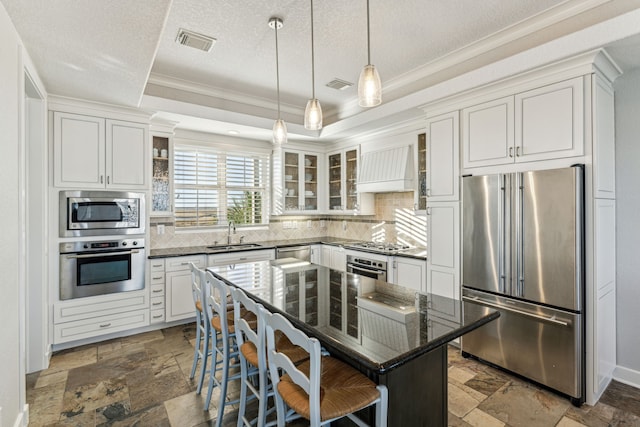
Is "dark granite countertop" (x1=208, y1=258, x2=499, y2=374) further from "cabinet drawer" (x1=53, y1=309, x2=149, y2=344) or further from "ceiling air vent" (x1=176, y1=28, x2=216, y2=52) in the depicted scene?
"ceiling air vent" (x1=176, y1=28, x2=216, y2=52)

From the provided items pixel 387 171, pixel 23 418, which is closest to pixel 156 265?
pixel 23 418

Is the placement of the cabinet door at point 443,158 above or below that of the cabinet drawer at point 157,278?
above

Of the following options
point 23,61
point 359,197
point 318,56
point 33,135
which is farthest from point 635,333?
point 33,135

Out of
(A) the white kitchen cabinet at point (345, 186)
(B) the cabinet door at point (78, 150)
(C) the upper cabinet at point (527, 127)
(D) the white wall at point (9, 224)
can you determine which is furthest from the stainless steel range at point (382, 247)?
(D) the white wall at point (9, 224)

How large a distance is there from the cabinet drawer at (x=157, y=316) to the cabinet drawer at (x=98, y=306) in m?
0.12

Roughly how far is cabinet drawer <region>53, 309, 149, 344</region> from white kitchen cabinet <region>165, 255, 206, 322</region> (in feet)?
0.89

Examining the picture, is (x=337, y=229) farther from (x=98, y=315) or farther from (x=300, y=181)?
(x=98, y=315)

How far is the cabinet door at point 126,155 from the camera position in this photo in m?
3.57

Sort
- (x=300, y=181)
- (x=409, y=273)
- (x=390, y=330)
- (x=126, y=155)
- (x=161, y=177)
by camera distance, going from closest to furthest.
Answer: (x=390, y=330)
(x=126, y=155)
(x=409, y=273)
(x=161, y=177)
(x=300, y=181)

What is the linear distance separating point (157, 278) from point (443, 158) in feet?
11.6

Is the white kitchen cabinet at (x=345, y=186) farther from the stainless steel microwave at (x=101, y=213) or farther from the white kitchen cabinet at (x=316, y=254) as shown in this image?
the stainless steel microwave at (x=101, y=213)

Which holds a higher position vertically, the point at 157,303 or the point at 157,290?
the point at 157,290

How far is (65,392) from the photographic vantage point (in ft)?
8.64

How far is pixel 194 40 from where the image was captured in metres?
2.87
